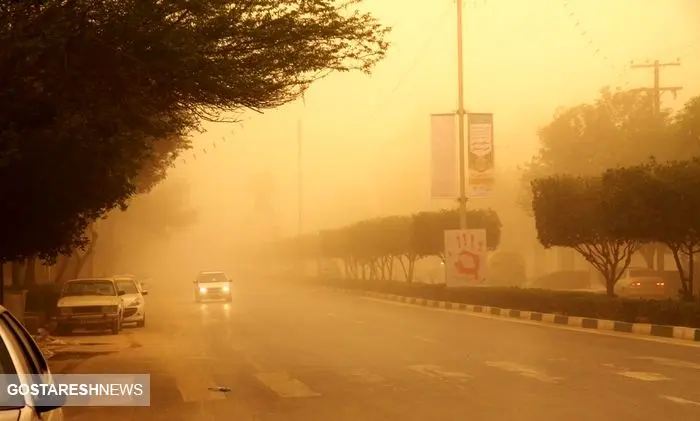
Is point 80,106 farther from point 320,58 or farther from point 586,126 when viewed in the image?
point 586,126

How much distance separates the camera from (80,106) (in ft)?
Answer: 42.0

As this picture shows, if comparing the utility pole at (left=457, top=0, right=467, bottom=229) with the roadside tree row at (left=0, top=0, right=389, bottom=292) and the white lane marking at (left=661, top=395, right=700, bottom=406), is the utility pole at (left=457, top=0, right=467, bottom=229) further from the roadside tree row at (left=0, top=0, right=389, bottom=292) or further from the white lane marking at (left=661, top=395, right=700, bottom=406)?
the white lane marking at (left=661, top=395, right=700, bottom=406)

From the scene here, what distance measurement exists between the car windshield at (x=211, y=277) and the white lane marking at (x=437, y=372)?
3256 cm

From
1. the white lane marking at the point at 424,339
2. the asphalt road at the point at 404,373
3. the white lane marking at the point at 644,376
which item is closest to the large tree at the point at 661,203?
the asphalt road at the point at 404,373

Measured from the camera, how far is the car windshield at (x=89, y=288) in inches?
1072

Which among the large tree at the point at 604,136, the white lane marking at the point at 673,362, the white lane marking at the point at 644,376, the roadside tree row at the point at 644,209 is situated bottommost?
the white lane marking at the point at 673,362

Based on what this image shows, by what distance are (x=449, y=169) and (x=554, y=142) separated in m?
23.8

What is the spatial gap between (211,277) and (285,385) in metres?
34.8

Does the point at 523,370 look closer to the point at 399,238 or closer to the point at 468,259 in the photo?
the point at 468,259

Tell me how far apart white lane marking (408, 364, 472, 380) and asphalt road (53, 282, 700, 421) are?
0.7 inches

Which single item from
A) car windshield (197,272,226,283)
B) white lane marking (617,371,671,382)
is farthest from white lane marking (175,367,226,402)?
car windshield (197,272,226,283)

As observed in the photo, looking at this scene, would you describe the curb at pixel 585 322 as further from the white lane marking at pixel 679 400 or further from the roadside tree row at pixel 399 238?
the white lane marking at pixel 679 400

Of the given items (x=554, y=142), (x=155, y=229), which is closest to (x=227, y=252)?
(x=155, y=229)

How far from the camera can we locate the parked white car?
4.47m
